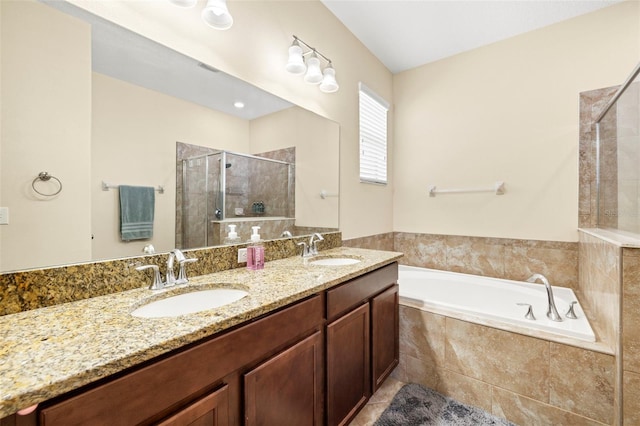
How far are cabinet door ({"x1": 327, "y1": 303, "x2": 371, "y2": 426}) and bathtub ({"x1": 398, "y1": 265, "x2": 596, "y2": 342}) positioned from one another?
1.99 ft

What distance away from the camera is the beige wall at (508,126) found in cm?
221

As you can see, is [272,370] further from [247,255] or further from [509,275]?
[509,275]

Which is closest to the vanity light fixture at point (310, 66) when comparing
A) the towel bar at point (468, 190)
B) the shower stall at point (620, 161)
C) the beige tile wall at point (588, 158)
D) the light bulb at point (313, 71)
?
the light bulb at point (313, 71)

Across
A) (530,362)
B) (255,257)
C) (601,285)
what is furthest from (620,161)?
(255,257)

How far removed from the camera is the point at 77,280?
3.18 feet

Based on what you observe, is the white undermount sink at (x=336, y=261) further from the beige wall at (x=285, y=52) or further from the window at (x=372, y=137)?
the window at (x=372, y=137)

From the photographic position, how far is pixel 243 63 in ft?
5.16

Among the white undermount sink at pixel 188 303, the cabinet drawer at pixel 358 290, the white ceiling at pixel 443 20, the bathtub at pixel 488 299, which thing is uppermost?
the white ceiling at pixel 443 20

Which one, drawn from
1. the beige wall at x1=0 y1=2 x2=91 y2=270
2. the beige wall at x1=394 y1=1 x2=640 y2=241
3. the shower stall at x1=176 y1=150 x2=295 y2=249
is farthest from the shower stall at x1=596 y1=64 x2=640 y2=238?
the beige wall at x1=0 y1=2 x2=91 y2=270

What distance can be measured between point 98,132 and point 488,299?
2.90 meters

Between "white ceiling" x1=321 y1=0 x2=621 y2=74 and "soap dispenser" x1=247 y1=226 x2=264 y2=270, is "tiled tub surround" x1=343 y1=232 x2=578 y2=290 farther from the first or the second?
"white ceiling" x1=321 y1=0 x2=621 y2=74

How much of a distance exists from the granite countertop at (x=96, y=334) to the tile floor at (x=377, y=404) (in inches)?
40.5

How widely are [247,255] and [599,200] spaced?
2.63m

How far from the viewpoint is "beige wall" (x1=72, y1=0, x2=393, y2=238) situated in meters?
1.24
